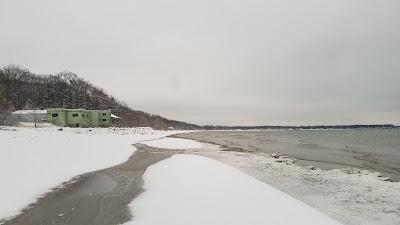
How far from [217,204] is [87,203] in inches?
175

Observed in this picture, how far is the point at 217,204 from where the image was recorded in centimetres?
1080

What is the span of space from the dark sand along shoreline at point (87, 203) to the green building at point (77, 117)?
76689mm

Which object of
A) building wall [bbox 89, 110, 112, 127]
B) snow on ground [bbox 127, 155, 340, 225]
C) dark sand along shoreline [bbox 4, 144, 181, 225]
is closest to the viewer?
snow on ground [bbox 127, 155, 340, 225]

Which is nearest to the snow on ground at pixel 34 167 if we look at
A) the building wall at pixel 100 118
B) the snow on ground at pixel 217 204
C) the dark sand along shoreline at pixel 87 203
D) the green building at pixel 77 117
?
the dark sand along shoreline at pixel 87 203

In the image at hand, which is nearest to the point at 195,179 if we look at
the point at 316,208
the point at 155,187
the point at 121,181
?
the point at 155,187

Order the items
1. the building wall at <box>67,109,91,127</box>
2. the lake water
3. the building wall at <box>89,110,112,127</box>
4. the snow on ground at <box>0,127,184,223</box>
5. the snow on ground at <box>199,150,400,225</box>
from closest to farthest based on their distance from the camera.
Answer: the snow on ground at <box>199,150,400,225</box>
the snow on ground at <box>0,127,184,223</box>
the lake water
the building wall at <box>67,109,91,127</box>
the building wall at <box>89,110,112,127</box>

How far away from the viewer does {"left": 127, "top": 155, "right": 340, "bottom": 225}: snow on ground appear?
915cm

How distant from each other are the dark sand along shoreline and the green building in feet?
252

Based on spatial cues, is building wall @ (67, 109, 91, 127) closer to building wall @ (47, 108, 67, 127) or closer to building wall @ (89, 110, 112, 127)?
building wall @ (47, 108, 67, 127)

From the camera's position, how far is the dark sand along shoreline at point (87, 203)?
31.4ft

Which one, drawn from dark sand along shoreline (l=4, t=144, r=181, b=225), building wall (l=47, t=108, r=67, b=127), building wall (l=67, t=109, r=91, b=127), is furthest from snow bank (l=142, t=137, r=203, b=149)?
building wall (l=67, t=109, r=91, b=127)

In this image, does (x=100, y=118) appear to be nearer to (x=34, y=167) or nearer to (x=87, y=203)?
(x=34, y=167)

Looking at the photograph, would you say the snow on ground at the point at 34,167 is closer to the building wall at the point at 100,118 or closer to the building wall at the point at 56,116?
the building wall at the point at 56,116

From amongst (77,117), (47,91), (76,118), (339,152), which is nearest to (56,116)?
(76,118)
